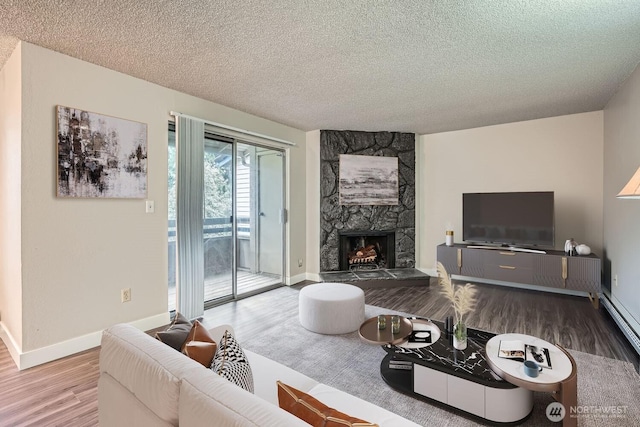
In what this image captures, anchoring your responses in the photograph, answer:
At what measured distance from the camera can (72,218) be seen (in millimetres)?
2633

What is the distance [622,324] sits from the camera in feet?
9.80

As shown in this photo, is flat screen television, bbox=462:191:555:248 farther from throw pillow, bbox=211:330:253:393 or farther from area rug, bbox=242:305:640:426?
throw pillow, bbox=211:330:253:393

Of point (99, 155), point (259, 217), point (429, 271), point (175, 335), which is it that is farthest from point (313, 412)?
point (429, 271)

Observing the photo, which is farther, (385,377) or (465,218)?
(465,218)

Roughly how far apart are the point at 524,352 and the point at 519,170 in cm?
354

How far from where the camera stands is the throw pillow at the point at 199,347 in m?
1.30

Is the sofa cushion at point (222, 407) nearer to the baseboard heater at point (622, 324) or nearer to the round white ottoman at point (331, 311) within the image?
the round white ottoman at point (331, 311)

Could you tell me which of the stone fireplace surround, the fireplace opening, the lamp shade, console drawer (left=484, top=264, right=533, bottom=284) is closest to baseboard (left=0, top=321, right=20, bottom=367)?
the stone fireplace surround

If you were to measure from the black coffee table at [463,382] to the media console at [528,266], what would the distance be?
7.79 ft

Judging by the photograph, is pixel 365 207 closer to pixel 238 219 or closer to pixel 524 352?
pixel 238 219

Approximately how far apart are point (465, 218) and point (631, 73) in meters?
2.39

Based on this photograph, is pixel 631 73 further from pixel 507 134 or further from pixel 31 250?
pixel 31 250

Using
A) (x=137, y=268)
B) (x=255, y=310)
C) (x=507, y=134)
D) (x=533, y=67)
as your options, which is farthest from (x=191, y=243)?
(x=507, y=134)

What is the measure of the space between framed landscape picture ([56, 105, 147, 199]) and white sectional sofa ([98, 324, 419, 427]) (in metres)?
1.91
